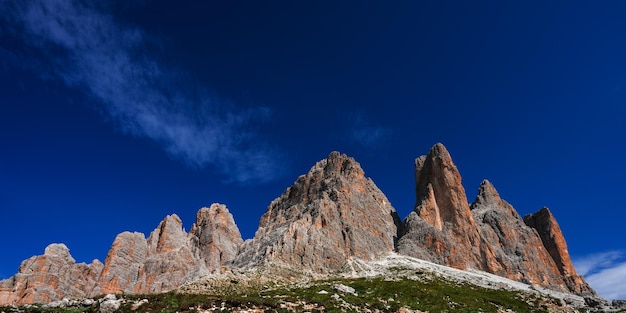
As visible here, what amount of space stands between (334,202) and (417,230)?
92.9ft

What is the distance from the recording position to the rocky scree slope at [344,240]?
105812 millimetres

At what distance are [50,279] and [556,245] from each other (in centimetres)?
17991

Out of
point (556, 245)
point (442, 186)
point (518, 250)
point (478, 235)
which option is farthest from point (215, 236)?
point (556, 245)

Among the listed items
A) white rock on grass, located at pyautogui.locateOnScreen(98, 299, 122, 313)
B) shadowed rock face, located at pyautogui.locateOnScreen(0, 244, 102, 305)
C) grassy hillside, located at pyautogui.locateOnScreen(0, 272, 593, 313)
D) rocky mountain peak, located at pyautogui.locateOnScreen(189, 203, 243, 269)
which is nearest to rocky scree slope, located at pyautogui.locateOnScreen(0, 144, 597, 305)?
shadowed rock face, located at pyautogui.locateOnScreen(0, 244, 102, 305)

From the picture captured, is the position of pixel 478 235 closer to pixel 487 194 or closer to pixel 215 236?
pixel 487 194

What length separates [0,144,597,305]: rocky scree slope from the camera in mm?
105812

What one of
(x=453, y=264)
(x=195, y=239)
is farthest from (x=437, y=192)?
(x=195, y=239)

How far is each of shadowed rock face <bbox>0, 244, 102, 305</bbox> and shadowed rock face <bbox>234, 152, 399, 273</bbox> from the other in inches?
2556

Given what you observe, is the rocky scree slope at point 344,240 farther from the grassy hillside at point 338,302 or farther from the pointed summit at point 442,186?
the grassy hillside at point 338,302

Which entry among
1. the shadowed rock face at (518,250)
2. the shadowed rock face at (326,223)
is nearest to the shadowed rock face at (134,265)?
the shadowed rock face at (326,223)

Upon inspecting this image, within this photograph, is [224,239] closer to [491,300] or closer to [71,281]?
[71,281]

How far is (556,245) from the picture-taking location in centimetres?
14562

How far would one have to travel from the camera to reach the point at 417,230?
120 meters

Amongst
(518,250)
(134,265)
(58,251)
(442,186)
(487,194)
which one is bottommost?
(134,265)
